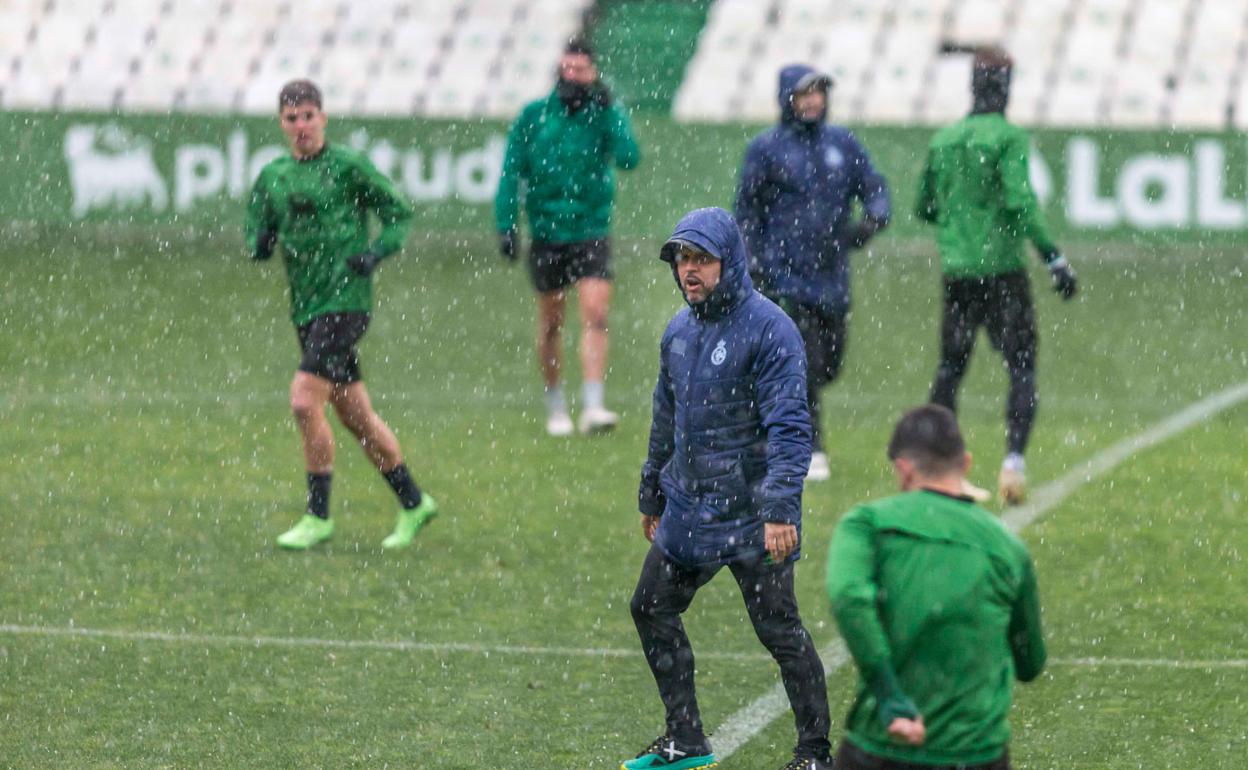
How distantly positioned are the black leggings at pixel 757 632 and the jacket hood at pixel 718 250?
0.70m

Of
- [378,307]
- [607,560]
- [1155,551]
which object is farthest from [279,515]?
[378,307]

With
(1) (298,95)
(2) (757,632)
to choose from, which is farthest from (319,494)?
(2) (757,632)

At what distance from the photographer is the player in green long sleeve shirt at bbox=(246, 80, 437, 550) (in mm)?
9055

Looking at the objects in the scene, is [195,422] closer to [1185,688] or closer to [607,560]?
[607,560]

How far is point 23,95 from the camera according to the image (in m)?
25.5

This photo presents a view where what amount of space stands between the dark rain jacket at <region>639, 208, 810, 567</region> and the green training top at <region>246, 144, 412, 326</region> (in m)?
3.30

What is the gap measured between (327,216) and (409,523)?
4.47 feet

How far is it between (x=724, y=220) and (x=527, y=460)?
5822 millimetres

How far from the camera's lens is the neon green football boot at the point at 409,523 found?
932 cm

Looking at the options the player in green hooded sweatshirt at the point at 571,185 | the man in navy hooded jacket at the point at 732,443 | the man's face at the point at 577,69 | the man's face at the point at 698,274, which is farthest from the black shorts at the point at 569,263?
the man's face at the point at 698,274

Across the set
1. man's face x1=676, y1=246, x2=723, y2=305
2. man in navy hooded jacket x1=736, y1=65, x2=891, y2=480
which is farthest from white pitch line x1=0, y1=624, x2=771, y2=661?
man in navy hooded jacket x1=736, y1=65, x2=891, y2=480

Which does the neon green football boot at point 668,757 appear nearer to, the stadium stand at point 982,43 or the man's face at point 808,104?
the man's face at point 808,104

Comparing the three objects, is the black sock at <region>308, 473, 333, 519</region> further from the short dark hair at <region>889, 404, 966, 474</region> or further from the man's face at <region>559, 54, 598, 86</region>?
the short dark hair at <region>889, 404, 966, 474</region>

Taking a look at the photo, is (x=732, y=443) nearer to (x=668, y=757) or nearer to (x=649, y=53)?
(x=668, y=757)
